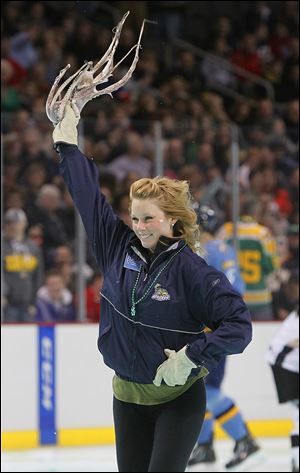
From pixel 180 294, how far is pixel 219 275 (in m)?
0.15

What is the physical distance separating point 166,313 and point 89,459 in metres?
3.90

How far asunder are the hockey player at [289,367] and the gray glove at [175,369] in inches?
118

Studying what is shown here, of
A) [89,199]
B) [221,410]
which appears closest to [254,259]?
[221,410]

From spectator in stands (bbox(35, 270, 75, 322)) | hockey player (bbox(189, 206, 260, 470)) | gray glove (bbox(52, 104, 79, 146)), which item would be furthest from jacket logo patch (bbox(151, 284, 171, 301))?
spectator in stands (bbox(35, 270, 75, 322))

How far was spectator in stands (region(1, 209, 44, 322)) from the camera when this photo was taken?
25.3ft

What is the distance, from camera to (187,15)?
10.3m

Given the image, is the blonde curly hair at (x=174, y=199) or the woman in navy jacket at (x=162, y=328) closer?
the woman in navy jacket at (x=162, y=328)

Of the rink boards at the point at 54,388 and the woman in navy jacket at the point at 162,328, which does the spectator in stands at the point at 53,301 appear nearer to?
the rink boards at the point at 54,388

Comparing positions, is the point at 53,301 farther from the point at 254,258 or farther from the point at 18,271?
the point at 254,258

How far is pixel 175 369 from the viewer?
331 centimetres

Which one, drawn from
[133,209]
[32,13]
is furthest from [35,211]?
[133,209]

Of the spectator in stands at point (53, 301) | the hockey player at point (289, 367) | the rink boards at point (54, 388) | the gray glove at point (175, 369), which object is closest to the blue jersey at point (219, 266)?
the hockey player at point (289, 367)

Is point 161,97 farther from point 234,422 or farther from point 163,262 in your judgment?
point 163,262

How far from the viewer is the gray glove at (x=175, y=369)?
3303 millimetres
